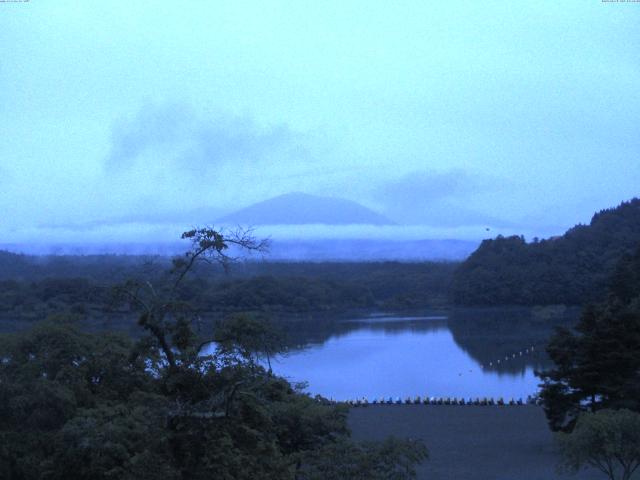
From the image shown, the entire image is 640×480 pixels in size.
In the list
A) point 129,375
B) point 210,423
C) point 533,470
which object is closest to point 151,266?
point 210,423

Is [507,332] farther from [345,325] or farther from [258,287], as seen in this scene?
[258,287]

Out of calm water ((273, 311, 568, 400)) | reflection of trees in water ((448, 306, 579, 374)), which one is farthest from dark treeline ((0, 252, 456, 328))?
reflection of trees in water ((448, 306, 579, 374))

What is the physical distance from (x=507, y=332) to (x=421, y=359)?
32.0ft

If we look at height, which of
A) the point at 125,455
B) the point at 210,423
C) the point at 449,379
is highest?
the point at 210,423

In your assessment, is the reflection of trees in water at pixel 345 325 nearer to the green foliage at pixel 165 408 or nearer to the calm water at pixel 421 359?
the calm water at pixel 421 359

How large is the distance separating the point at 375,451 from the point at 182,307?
219 cm

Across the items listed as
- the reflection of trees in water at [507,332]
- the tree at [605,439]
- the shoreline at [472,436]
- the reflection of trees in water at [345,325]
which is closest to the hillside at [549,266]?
the reflection of trees in water at [507,332]

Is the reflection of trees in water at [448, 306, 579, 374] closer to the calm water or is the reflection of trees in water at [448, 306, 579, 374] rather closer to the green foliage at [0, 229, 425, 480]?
the calm water

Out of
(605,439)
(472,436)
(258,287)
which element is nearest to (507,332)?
(258,287)

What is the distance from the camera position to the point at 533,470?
445 inches

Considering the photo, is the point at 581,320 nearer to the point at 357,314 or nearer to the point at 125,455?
the point at 125,455

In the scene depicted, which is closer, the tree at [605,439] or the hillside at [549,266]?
the tree at [605,439]

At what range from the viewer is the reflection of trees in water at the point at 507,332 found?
2698 cm

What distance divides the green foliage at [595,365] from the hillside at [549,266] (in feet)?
112
